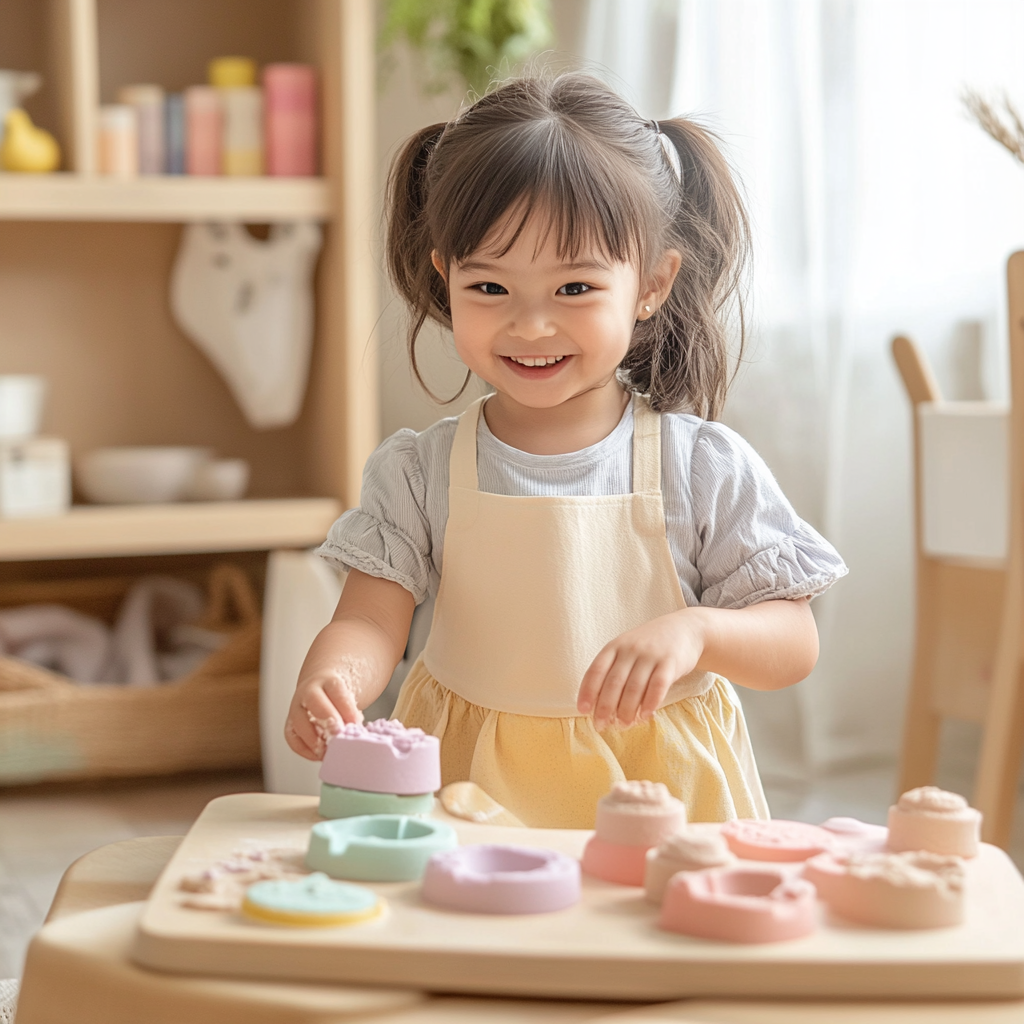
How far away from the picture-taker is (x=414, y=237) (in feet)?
3.21

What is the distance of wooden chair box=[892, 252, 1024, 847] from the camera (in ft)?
5.22

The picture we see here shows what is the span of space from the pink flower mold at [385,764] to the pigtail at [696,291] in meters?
0.40

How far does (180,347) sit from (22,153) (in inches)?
20.8

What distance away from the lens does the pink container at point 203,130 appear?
208cm

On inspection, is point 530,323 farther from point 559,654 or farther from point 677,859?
point 677,859

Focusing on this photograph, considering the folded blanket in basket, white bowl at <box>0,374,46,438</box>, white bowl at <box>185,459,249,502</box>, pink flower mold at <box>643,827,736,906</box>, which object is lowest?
the folded blanket in basket

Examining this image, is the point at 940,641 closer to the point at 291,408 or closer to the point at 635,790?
the point at 291,408

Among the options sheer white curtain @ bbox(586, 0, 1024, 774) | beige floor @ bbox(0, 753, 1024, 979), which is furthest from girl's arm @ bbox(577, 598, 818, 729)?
sheer white curtain @ bbox(586, 0, 1024, 774)

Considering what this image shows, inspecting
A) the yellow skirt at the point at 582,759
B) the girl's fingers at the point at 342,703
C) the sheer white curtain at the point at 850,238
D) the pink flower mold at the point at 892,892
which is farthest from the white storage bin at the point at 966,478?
the pink flower mold at the point at 892,892

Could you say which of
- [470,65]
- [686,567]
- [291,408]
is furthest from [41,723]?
[686,567]

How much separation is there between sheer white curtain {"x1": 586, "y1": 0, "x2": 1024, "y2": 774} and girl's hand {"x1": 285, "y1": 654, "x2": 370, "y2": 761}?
4.52ft

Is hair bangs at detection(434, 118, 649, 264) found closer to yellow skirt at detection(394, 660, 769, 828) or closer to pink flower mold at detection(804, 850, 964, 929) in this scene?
yellow skirt at detection(394, 660, 769, 828)

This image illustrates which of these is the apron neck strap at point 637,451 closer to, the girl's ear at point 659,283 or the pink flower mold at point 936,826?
the girl's ear at point 659,283

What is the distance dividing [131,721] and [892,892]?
1.75 metres
